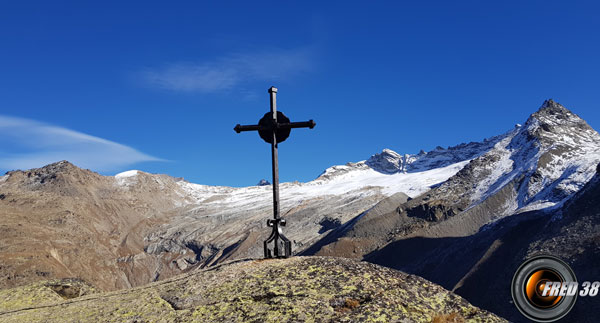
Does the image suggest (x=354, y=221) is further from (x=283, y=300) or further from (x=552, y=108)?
(x=283, y=300)

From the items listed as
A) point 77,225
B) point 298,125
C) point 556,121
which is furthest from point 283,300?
point 556,121

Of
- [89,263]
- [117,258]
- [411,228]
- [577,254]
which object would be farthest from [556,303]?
[117,258]

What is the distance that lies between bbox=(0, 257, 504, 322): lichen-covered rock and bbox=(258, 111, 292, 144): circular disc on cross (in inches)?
81.8

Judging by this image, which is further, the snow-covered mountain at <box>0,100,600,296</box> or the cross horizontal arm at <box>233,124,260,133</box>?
the snow-covered mountain at <box>0,100,600,296</box>

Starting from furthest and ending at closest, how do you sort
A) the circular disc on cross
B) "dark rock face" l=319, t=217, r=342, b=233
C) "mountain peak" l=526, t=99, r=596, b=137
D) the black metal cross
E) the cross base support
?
"dark rock face" l=319, t=217, r=342, b=233 → "mountain peak" l=526, t=99, r=596, b=137 → the circular disc on cross → the black metal cross → the cross base support

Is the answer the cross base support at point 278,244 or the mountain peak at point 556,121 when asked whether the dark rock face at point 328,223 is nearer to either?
the mountain peak at point 556,121

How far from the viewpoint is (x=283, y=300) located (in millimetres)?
6410

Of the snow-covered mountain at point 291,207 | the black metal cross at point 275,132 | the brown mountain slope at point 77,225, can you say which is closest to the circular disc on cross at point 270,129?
the black metal cross at point 275,132

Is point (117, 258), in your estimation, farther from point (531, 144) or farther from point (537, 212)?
point (531, 144)

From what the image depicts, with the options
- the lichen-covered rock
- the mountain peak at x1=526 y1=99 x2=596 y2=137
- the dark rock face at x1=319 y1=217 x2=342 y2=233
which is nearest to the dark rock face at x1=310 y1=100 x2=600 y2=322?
the mountain peak at x1=526 y1=99 x2=596 y2=137

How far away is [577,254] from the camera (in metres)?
53.9

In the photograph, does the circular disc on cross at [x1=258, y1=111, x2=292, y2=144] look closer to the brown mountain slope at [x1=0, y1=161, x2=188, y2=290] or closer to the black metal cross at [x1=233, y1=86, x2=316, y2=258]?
the black metal cross at [x1=233, y1=86, x2=316, y2=258]

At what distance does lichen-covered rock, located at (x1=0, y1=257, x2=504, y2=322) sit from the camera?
6.18m

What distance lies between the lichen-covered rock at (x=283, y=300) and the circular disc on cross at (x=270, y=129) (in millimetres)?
2077
